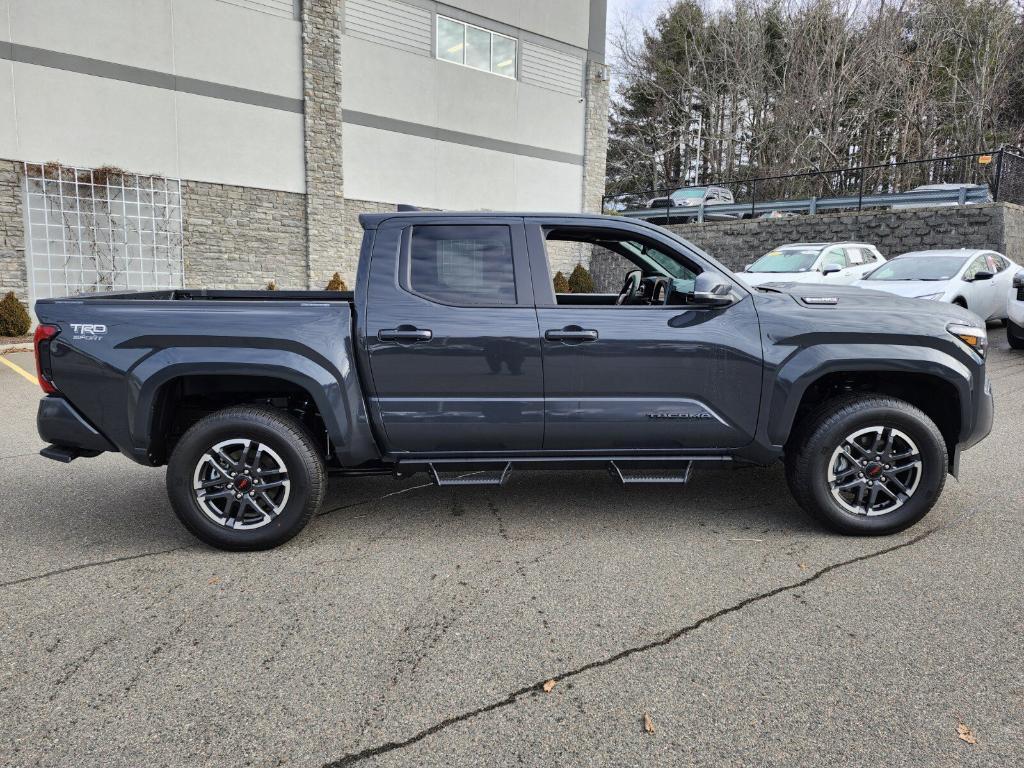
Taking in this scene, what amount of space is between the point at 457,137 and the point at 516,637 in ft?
64.1

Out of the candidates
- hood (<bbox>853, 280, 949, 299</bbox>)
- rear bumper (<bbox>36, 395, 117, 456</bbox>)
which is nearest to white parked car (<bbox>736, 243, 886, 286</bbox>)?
hood (<bbox>853, 280, 949, 299</bbox>)

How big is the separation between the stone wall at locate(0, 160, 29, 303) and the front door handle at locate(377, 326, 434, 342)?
1443cm

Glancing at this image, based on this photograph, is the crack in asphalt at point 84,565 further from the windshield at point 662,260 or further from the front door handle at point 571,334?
the windshield at point 662,260

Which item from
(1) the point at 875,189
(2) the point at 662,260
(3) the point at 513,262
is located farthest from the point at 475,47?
(3) the point at 513,262

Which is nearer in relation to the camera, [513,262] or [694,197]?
[513,262]

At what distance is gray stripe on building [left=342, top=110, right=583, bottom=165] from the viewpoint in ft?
62.2

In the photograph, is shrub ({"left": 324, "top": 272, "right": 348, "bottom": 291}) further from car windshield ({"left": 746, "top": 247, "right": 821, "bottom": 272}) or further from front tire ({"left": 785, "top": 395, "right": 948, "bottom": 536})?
front tire ({"left": 785, "top": 395, "right": 948, "bottom": 536})

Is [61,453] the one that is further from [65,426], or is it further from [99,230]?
[99,230]

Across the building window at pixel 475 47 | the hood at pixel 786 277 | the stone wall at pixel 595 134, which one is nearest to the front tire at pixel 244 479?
Answer: the hood at pixel 786 277

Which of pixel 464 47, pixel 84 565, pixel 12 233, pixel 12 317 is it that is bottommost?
pixel 84 565

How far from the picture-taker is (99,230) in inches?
607

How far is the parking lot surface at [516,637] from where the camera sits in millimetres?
2354

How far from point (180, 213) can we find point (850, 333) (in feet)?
52.7

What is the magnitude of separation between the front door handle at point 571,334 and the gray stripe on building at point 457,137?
657 inches
